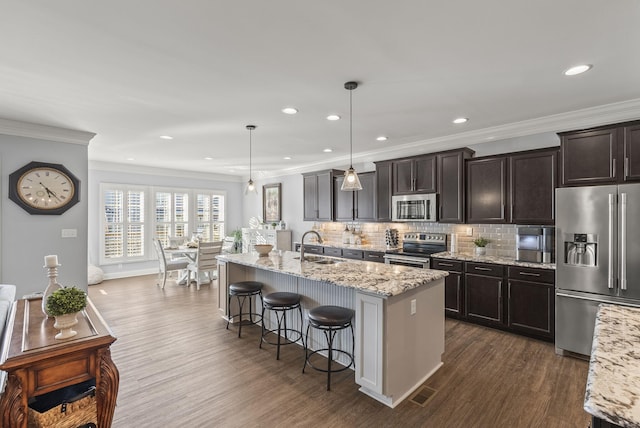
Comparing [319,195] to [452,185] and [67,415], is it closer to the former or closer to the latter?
[452,185]

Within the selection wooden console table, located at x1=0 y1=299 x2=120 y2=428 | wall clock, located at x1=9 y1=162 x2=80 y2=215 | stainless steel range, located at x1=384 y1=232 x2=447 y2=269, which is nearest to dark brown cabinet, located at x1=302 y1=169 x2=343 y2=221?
stainless steel range, located at x1=384 y1=232 x2=447 y2=269

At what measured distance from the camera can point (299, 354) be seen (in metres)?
3.31

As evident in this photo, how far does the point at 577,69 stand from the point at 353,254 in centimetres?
395

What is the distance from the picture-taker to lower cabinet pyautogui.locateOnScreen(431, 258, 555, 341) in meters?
3.57

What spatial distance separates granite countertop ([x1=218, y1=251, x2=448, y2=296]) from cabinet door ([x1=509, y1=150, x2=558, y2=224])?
1835 mm

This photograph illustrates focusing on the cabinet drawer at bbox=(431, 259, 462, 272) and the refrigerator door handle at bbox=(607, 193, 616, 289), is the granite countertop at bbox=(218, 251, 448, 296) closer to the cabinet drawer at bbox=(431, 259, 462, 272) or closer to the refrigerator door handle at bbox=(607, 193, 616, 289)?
the cabinet drawer at bbox=(431, 259, 462, 272)

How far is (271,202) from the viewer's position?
8.40 meters

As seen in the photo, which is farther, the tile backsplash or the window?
the window

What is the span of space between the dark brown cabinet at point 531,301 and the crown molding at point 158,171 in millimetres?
7526

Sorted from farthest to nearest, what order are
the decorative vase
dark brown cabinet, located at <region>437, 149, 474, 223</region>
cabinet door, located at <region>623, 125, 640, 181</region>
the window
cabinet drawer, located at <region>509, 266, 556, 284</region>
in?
the window, dark brown cabinet, located at <region>437, 149, 474, 223</region>, cabinet drawer, located at <region>509, 266, 556, 284</region>, cabinet door, located at <region>623, 125, 640, 181</region>, the decorative vase

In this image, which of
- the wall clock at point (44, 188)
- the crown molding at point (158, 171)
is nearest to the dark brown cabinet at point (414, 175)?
the wall clock at point (44, 188)

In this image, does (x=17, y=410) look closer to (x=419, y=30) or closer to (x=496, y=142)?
(x=419, y=30)

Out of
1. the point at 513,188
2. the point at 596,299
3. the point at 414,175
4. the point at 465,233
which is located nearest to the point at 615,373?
the point at 596,299

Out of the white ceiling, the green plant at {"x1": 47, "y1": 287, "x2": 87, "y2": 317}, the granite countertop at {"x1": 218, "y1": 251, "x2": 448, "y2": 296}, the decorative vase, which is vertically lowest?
the decorative vase
